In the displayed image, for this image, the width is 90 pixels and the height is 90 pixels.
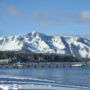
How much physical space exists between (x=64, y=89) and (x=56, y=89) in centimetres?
102

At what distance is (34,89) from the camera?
117 feet

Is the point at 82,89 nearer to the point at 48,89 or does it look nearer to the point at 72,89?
the point at 72,89

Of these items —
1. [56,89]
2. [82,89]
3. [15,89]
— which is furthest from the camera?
[82,89]

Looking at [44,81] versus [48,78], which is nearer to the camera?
[44,81]

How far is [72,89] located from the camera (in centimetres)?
3875

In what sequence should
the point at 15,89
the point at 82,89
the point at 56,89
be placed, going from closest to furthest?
the point at 15,89, the point at 56,89, the point at 82,89

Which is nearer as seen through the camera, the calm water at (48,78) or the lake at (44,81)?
the lake at (44,81)

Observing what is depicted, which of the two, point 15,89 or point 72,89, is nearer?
point 15,89

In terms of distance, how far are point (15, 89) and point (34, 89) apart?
2.05 m

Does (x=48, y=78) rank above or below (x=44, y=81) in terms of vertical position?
below

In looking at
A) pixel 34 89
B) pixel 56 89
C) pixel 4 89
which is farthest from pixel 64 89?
pixel 4 89

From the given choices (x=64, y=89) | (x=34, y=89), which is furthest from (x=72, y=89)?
(x=34, y=89)

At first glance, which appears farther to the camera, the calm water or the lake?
the calm water

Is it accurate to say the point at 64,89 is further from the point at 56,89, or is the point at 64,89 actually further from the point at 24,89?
the point at 24,89
